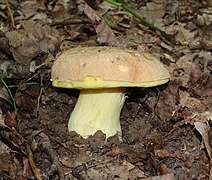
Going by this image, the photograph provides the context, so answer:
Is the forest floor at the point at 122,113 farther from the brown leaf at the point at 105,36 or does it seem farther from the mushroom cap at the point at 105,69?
the mushroom cap at the point at 105,69

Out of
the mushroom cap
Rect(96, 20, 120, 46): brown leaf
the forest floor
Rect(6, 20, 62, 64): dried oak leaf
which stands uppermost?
the mushroom cap

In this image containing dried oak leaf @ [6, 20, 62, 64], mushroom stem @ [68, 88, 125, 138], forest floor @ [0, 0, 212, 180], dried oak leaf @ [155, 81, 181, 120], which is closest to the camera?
forest floor @ [0, 0, 212, 180]

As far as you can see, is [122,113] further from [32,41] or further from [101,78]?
[32,41]

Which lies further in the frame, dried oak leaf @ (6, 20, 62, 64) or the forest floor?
dried oak leaf @ (6, 20, 62, 64)

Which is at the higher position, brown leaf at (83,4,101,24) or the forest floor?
brown leaf at (83,4,101,24)

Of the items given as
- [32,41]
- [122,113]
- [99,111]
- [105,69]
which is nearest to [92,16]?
[32,41]

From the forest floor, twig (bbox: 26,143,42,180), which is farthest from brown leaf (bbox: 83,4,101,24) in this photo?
twig (bbox: 26,143,42,180)

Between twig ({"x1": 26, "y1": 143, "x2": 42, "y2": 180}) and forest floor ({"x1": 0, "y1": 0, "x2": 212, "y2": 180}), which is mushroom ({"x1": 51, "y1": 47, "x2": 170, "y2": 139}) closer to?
forest floor ({"x1": 0, "y1": 0, "x2": 212, "y2": 180})

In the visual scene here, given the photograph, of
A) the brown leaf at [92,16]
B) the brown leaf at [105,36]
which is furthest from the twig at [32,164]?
the brown leaf at [92,16]
